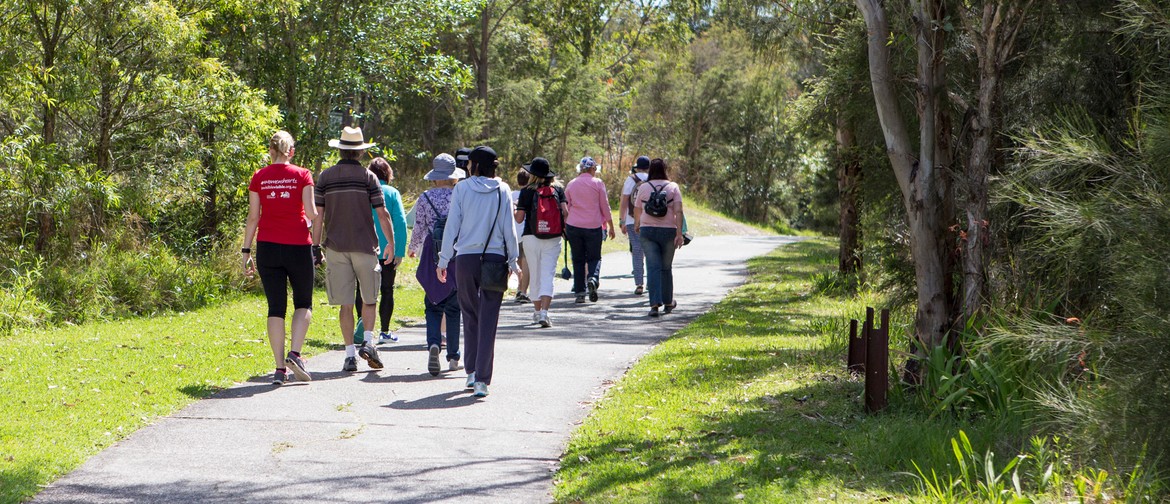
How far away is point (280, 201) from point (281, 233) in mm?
236

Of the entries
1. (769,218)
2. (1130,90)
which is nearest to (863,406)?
(1130,90)

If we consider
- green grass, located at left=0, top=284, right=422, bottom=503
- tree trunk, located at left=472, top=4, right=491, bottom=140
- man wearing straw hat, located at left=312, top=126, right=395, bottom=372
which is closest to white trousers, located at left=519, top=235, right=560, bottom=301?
green grass, located at left=0, top=284, right=422, bottom=503

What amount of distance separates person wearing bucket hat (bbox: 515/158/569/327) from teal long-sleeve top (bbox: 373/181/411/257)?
224 cm

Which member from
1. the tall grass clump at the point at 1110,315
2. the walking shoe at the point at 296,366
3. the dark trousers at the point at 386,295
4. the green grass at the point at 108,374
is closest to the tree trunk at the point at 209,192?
Answer: the green grass at the point at 108,374

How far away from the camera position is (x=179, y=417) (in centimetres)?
731

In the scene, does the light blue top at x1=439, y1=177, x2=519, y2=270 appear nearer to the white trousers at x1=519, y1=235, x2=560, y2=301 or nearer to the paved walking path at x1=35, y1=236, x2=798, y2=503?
the paved walking path at x1=35, y1=236, x2=798, y2=503

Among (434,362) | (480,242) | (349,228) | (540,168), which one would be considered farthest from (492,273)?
(540,168)

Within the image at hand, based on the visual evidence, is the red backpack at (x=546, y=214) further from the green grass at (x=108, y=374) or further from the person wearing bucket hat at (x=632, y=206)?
the person wearing bucket hat at (x=632, y=206)

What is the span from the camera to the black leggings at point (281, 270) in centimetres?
850

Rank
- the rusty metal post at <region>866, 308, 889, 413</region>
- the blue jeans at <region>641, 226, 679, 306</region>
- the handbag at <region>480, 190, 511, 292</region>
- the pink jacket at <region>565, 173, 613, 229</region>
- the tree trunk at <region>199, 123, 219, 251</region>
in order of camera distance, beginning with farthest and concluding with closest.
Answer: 1. the tree trunk at <region>199, 123, 219, 251</region>
2. the pink jacket at <region>565, 173, 613, 229</region>
3. the blue jeans at <region>641, 226, 679, 306</region>
4. the handbag at <region>480, 190, 511, 292</region>
5. the rusty metal post at <region>866, 308, 889, 413</region>

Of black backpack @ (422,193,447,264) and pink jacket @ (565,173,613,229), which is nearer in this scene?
black backpack @ (422,193,447,264)

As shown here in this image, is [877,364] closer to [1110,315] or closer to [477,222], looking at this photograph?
[1110,315]

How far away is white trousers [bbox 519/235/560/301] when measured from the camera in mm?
12766

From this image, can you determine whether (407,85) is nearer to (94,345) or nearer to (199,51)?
(199,51)
